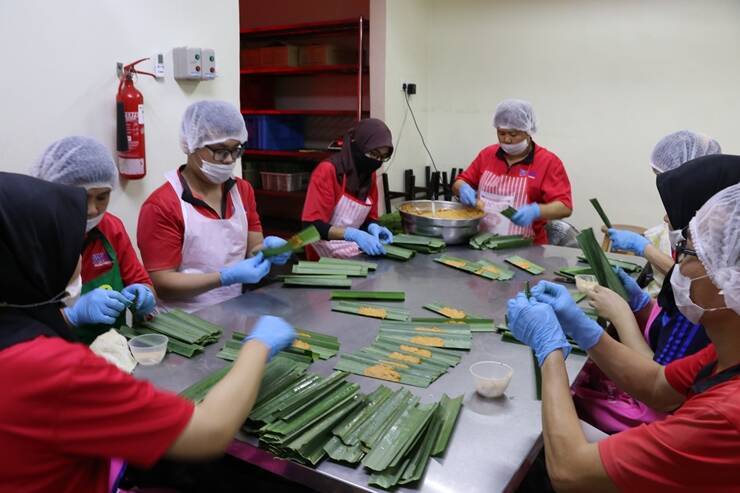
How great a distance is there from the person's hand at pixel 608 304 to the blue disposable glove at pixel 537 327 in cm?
50

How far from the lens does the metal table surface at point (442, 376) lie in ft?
4.31

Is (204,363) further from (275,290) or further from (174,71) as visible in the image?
(174,71)

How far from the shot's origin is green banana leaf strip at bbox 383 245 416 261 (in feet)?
10.0

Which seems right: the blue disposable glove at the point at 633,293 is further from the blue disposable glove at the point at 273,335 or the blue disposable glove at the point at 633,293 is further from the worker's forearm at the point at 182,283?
the worker's forearm at the point at 182,283

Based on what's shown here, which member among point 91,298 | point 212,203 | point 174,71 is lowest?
point 91,298

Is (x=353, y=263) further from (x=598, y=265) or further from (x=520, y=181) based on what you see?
(x=520, y=181)

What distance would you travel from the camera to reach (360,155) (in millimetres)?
3461

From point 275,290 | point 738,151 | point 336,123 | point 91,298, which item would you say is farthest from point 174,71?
point 738,151

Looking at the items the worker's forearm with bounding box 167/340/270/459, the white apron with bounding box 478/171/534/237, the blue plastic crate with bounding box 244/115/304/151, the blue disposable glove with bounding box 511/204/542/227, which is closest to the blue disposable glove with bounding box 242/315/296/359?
the worker's forearm with bounding box 167/340/270/459

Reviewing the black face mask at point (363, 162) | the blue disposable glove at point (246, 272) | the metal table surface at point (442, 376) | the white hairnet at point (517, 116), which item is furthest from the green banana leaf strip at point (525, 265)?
the blue disposable glove at point (246, 272)

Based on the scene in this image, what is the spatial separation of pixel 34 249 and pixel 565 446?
125 centimetres

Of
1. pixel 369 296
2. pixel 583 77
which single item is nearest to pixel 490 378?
pixel 369 296

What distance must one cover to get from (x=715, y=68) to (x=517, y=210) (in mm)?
2491

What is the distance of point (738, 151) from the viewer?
471 cm
